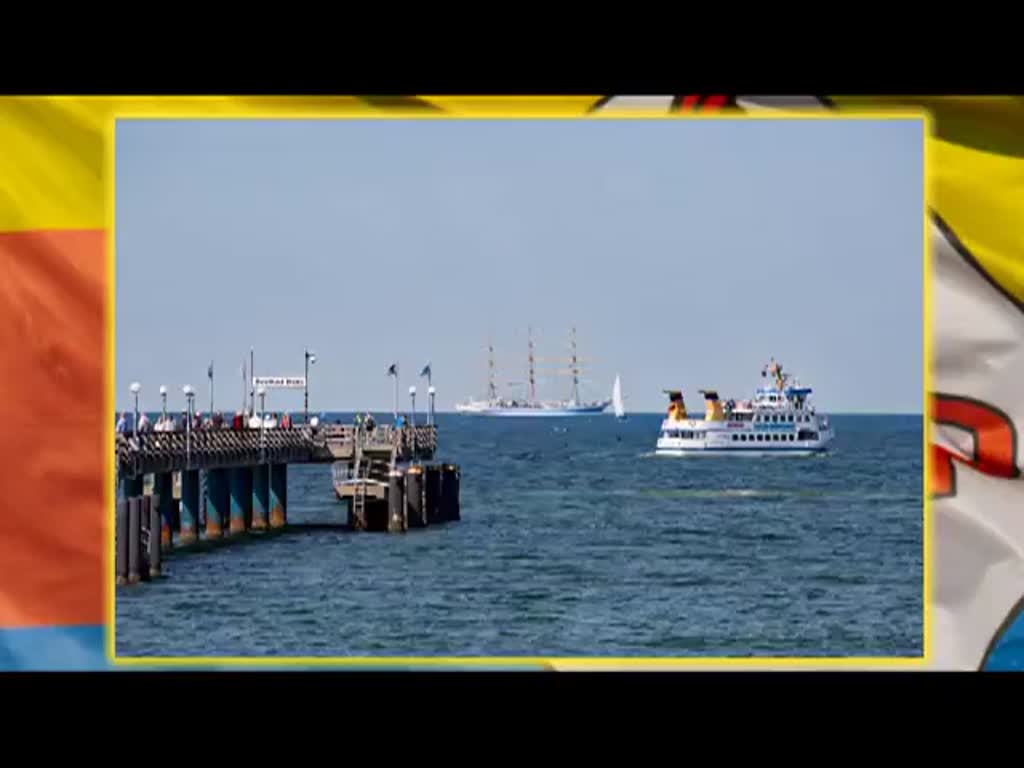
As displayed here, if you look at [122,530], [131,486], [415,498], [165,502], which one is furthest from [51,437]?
[415,498]

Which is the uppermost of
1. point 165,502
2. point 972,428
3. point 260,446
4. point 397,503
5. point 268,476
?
point 972,428

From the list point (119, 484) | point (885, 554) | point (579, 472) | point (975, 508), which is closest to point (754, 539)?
point (885, 554)

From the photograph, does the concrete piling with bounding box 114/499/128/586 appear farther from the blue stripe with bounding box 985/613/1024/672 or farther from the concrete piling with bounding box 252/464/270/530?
the concrete piling with bounding box 252/464/270/530

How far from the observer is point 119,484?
31953 mm

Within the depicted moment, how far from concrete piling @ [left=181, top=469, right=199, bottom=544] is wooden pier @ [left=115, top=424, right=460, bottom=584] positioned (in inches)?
0.6

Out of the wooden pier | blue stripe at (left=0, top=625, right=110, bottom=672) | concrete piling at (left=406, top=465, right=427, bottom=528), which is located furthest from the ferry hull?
blue stripe at (left=0, top=625, right=110, bottom=672)

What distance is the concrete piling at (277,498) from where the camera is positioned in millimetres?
39625

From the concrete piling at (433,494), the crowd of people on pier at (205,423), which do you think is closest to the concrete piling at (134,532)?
the crowd of people on pier at (205,423)

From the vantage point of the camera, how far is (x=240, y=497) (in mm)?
38719

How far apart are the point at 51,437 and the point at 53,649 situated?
3.51 feet

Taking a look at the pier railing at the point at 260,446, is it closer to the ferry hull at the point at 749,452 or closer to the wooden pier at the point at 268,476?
the wooden pier at the point at 268,476

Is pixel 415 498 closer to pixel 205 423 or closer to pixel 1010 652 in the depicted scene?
pixel 205 423

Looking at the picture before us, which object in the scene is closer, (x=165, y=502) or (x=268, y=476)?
(x=165, y=502)

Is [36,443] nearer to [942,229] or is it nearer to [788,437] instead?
[942,229]
